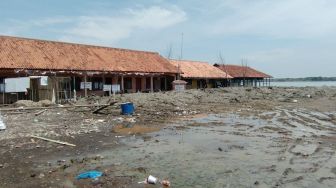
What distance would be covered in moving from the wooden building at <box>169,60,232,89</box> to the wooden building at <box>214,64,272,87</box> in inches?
111

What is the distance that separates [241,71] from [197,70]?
13.3 meters

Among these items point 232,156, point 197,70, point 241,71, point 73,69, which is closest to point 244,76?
point 241,71

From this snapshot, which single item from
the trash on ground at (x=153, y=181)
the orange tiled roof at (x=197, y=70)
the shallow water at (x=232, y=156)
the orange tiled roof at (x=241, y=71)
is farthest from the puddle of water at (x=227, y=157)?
the orange tiled roof at (x=241, y=71)

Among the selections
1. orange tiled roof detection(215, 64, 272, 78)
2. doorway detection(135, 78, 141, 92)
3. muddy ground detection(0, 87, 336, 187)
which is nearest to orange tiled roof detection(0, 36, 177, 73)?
doorway detection(135, 78, 141, 92)

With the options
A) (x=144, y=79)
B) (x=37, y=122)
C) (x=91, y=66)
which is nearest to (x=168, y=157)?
(x=37, y=122)

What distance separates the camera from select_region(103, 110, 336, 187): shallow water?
327 inches

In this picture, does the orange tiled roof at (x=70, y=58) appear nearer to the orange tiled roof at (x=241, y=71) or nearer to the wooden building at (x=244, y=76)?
the orange tiled roof at (x=241, y=71)

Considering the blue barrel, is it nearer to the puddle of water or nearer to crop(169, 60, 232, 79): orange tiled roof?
the puddle of water

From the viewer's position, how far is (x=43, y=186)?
25.5 ft

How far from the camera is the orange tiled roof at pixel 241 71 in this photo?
57134 mm

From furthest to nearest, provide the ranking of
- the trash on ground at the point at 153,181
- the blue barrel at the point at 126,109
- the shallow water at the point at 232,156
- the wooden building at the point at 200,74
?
the wooden building at the point at 200,74 < the blue barrel at the point at 126,109 < the shallow water at the point at 232,156 < the trash on ground at the point at 153,181

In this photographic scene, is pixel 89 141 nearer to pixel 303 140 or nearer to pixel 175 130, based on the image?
pixel 175 130

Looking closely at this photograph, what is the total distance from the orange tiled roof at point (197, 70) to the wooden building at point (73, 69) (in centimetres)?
309

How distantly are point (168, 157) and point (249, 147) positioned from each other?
2.61 m
